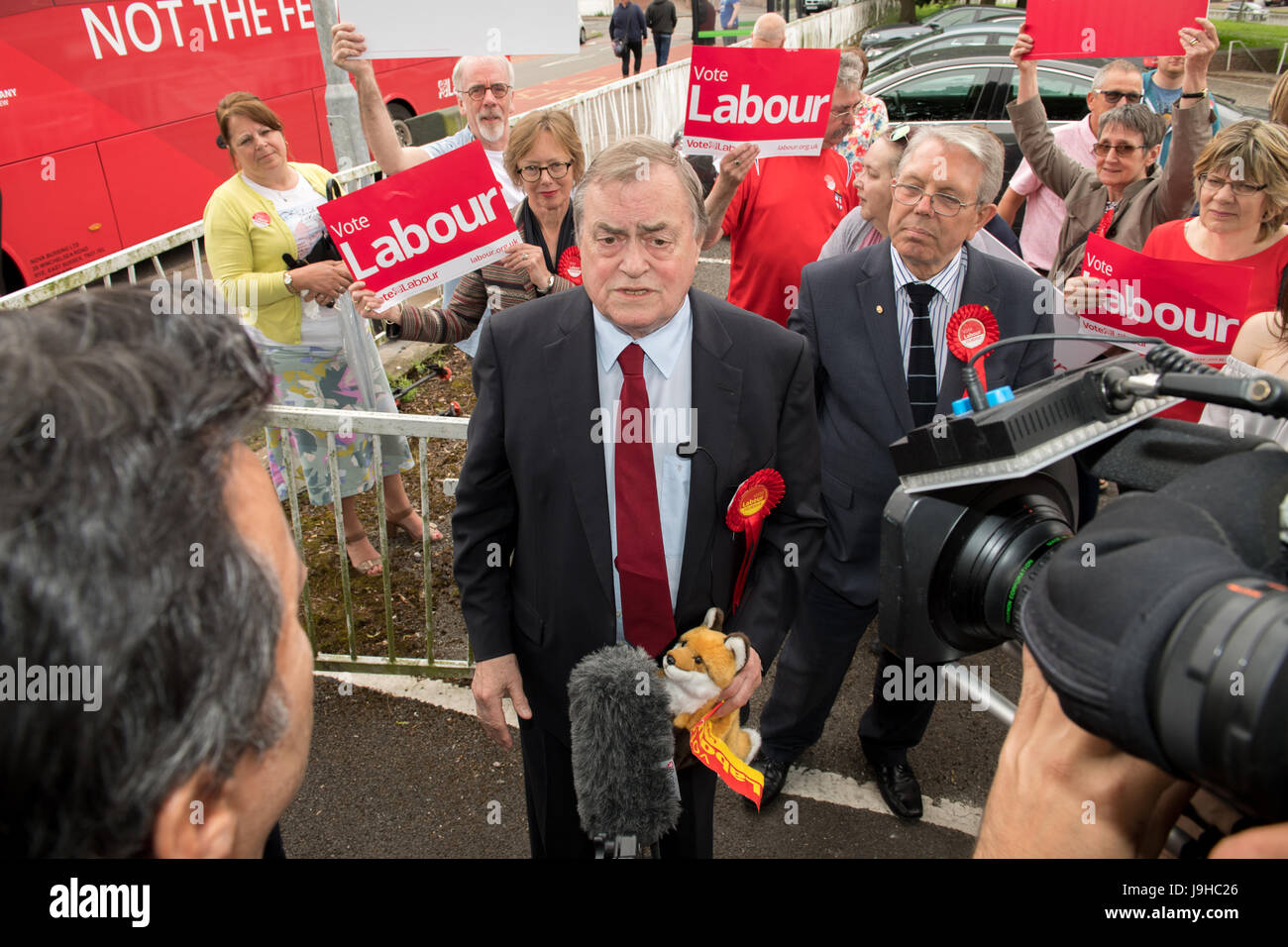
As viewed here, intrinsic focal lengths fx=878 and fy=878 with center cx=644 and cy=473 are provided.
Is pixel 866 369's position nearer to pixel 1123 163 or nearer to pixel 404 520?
pixel 1123 163

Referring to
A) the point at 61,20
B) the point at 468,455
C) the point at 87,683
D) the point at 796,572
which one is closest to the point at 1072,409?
the point at 796,572

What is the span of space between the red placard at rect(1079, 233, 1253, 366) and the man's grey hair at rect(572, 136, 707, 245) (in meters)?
1.51

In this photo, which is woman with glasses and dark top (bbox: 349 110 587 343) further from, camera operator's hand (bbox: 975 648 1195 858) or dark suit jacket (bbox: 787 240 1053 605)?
camera operator's hand (bbox: 975 648 1195 858)

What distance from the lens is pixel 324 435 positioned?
13.3 ft

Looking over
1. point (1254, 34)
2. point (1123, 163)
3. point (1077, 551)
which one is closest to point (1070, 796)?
point (1077, 551)

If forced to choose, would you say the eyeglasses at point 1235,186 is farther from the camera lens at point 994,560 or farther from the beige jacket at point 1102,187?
the camera lens at point 994,560

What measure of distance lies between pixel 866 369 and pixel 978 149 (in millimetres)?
783

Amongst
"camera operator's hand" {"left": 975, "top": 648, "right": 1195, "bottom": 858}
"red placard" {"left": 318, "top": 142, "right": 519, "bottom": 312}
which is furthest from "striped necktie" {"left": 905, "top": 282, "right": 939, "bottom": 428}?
"camera operator's hand" {"left": 975, "top": 648, "right": 1195, "bottom": 858}

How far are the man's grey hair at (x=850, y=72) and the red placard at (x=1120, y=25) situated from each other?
3.17ft

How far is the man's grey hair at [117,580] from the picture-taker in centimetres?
70

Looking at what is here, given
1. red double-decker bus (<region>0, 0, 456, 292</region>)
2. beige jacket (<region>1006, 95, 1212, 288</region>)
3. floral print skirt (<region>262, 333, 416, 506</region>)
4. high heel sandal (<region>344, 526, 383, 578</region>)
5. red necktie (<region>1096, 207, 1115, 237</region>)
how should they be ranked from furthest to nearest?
red double-decker bus (<region>0, 0, 456, 292</region>) → high heel sandal (<region>344, 526, 383, 578</region>) → floral print skirt (<region>262, 333, 416, 506</region>) → red necktie (<region>1096, 207, 1115, 237</region>) → beige jacket (<region>1006, 95, 1212, 288</region>)

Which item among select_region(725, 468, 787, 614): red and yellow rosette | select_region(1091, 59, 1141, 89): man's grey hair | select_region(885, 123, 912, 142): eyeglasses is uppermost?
select_region(1091, 59, 1141, 89): man's grey hair

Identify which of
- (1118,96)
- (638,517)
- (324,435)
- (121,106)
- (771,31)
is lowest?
(324,435)

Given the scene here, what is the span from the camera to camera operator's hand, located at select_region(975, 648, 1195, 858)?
100 cm
